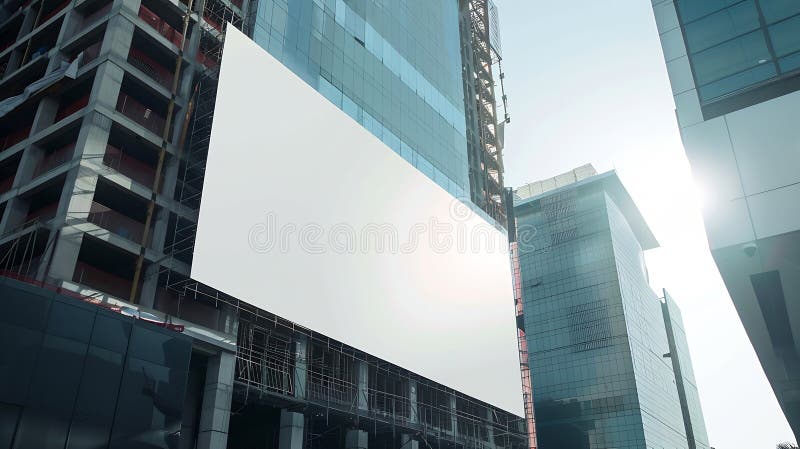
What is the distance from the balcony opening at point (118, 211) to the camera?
33.9 metres

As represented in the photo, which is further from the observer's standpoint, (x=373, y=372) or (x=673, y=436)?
(x=673, y=436)

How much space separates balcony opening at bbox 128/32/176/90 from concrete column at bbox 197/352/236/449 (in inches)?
671

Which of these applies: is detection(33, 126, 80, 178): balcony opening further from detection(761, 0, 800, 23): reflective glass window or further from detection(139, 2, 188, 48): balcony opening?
detection(761, 0, 800, 23): reflective glass window

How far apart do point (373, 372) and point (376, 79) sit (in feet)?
75.2

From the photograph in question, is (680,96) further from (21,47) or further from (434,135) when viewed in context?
(21,47)

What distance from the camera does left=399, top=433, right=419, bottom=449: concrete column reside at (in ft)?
147

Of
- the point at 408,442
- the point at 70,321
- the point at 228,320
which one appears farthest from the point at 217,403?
the point at 408,442

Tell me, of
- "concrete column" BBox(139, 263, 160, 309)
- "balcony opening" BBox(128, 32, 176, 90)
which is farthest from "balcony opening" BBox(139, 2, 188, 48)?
"concrete column" BBox(139, 263, 160, 309)

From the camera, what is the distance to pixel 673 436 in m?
133

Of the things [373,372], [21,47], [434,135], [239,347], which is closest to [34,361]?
[239,347]

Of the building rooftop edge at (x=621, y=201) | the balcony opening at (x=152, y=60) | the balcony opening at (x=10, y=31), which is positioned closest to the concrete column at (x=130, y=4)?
the balcony opening at (x=152, y=60)

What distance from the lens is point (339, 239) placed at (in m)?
39.6

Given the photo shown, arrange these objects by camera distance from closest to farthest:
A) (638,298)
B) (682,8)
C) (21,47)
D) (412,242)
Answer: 1. (682,8)
2. (21,47)
3. (412,242)
4. (638,298)

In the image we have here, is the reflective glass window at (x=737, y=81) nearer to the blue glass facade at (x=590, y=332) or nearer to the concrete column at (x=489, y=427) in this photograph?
the concrete column at (x=489, y=427)
